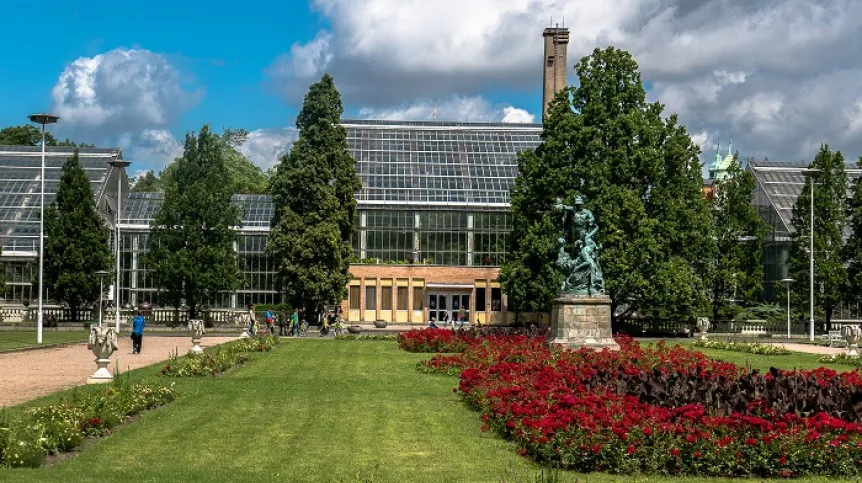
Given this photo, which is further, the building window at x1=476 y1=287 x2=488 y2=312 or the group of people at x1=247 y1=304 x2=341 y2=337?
the building window at x1=476 y1=287 x2=488 y2=312

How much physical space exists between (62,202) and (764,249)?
45547mm

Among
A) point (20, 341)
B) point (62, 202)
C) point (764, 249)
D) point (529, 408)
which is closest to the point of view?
point (529, 408)

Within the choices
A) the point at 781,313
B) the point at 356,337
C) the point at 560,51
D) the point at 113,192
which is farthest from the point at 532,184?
the point at 113,192

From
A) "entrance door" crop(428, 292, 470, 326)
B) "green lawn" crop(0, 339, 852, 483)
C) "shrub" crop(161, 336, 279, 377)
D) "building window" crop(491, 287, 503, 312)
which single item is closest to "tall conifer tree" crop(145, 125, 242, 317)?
"entrance door" crop(428, 292, 470, 326)

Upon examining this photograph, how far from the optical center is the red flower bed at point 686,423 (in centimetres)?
1365

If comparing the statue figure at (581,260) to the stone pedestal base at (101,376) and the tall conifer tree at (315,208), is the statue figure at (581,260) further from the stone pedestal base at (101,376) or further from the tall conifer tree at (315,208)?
the tall conifer tree at (315,208)

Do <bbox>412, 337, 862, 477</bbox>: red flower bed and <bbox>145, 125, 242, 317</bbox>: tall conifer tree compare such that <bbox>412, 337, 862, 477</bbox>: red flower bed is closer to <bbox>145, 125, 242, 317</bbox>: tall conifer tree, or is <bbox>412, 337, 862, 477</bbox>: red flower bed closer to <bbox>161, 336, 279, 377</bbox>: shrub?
<bbox>161, 336, 279, 377</bbox>: shrub

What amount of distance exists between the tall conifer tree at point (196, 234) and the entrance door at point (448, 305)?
1607 cm

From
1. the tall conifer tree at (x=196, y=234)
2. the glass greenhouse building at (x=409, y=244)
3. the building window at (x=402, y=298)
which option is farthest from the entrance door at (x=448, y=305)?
the tall conifer tree at (x=196, y=234)

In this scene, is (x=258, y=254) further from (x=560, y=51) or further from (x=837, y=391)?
(x=837, y=391)

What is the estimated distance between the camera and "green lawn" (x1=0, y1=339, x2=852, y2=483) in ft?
42.7

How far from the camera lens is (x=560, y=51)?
266 ft

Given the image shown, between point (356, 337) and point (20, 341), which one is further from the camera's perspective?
point (356, 337)

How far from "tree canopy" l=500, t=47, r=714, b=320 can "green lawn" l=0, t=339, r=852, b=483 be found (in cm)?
2404
